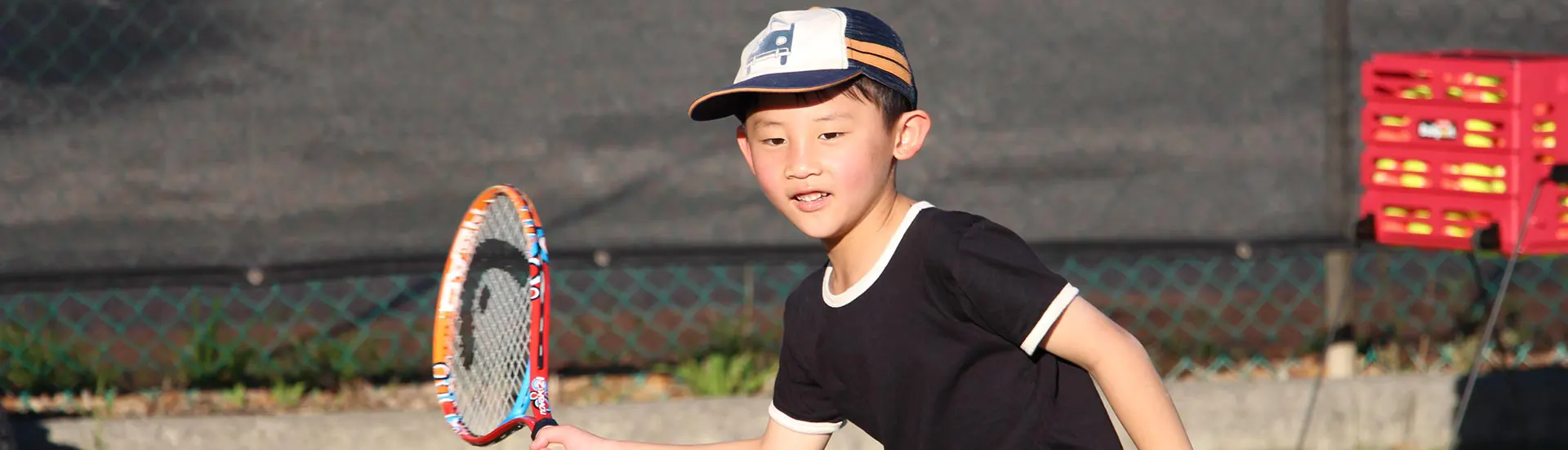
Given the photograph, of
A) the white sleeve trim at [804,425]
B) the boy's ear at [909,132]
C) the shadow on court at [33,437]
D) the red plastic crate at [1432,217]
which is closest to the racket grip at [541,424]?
the white sleeve trim at [804,425]

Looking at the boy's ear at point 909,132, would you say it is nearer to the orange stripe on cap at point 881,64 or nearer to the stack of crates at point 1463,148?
the orange stripe on cap at point 881,64

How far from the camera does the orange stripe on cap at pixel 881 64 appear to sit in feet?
8.43

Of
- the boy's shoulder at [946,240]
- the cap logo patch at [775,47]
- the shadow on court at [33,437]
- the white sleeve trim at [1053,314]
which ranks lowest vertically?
the shadow on court at [33,437]

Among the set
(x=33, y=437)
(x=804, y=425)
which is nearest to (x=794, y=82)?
(x=804, y=425)

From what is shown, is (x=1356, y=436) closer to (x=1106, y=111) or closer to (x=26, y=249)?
(x=1106, y=111)

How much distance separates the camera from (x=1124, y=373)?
7.76 feet

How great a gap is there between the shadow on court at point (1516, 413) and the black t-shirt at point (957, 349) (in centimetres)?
333

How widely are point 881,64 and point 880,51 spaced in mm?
22

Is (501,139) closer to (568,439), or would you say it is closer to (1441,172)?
(568,439)

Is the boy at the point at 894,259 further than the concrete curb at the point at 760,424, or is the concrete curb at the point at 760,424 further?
the concrete curb at the point at 760,424

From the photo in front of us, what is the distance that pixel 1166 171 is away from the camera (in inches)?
212

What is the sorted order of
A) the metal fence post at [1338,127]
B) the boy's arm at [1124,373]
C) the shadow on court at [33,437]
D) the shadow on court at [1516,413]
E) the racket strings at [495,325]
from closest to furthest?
the boy's arm at [1124,373], the racket strings at [495,325], the shadow on court at [33,437], the metal fence post at [1338,127], the shadow on court at [1516,413]

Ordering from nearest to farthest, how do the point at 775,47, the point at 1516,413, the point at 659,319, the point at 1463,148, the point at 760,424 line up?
1. the point at 775,47
2. the point at 1463,148
3. the point at 760,424
4. the point at 1516,413
5. the point at 659,319

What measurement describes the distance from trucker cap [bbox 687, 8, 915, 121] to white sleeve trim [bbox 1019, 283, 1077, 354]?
1.37ft
